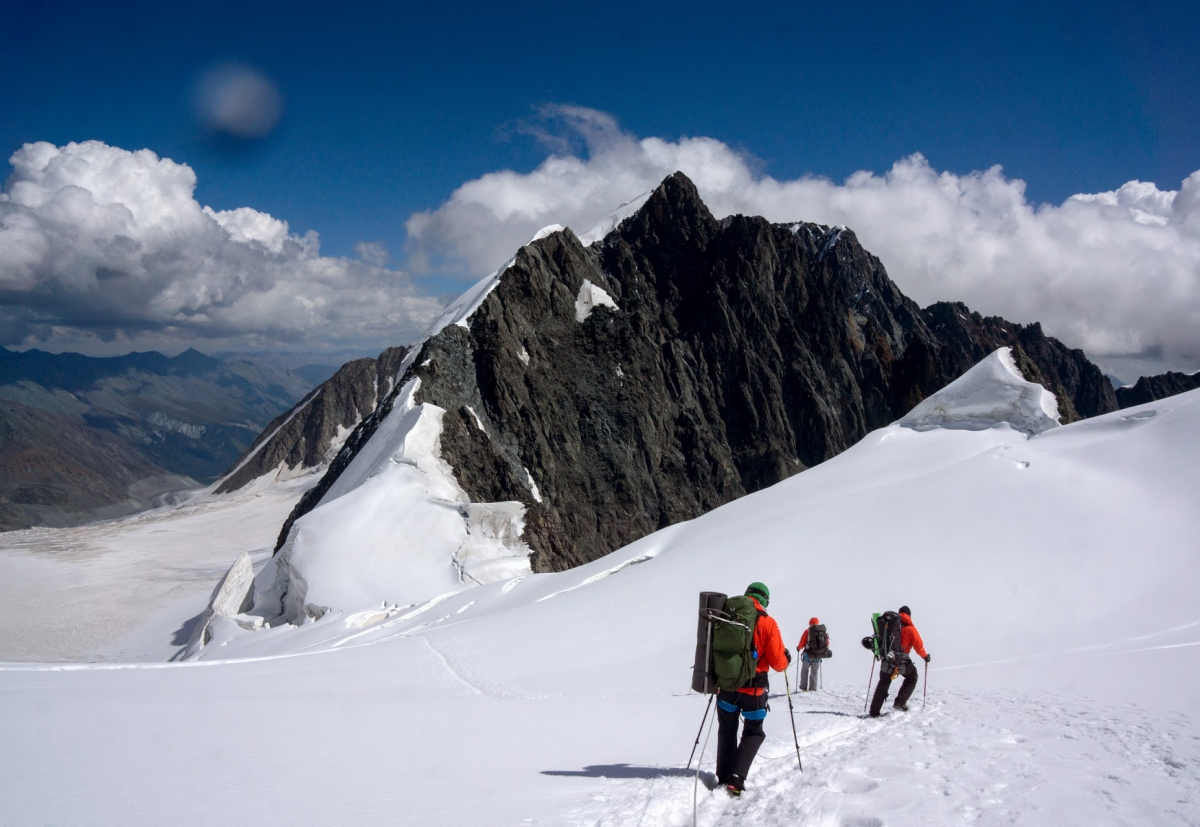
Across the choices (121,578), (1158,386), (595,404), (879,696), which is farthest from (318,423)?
(1158,386)

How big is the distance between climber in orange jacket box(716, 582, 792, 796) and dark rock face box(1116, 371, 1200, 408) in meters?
135

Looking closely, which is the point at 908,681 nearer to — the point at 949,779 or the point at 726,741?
the point at 949,779

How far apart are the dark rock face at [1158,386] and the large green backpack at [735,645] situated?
13512 cm

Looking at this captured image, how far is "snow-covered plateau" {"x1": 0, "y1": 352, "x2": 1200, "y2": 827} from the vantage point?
12.8ft

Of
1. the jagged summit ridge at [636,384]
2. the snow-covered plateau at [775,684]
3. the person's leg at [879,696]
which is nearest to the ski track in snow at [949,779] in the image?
the snow-covered plateau at [775,684]

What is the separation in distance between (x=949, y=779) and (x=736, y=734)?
1341 millimetres

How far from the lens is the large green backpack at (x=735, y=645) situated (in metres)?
4.39

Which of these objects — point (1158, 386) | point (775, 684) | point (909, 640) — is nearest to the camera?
point (909, 640)

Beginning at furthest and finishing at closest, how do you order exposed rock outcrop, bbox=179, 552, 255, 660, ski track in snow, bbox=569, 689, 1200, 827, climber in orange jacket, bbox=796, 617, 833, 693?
exposed rock outcrop, bbox=179, 552, 255, 660 → climber in orange jacket, bbox=796, 617, 833, 693 → ski track in snow, bbox=569, 689, 1200, 827

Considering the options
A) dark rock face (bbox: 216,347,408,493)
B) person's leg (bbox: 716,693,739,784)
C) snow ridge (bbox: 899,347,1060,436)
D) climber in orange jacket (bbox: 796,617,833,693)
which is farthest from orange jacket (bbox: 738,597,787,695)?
dark rock face (bbox: 216,347,408,493)

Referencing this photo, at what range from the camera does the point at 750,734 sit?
4438mm

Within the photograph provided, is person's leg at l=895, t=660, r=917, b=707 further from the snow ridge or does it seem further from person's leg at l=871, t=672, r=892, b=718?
the snow ridge

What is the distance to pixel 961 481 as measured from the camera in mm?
14898

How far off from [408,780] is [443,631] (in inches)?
418
